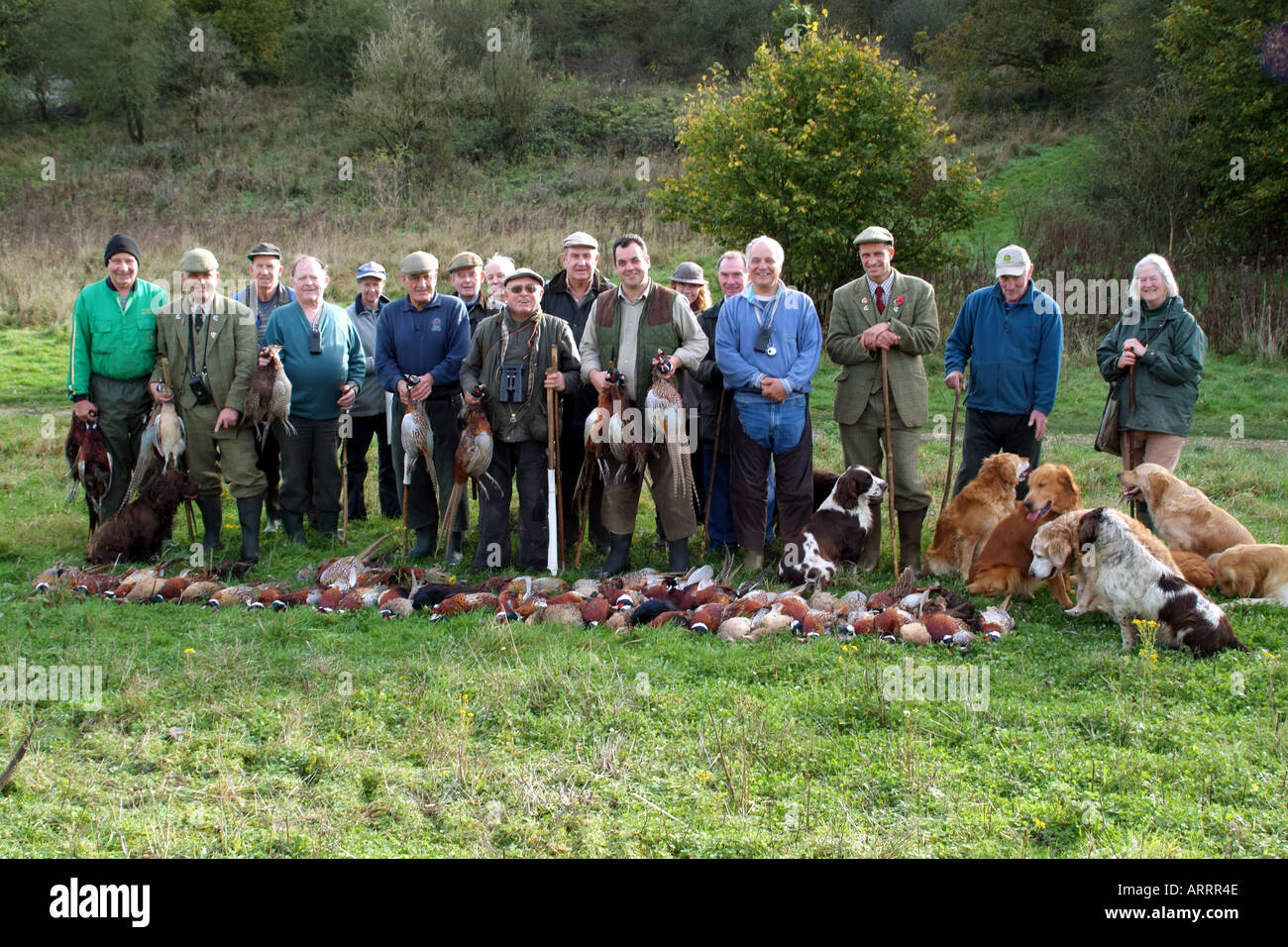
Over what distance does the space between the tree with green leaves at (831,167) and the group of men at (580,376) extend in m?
8.54

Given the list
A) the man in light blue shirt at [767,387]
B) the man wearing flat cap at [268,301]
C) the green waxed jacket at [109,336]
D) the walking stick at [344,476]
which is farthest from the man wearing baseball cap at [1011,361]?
the green waxed jacket at [109,336]

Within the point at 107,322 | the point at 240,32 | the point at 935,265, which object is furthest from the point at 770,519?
the point at 240,32

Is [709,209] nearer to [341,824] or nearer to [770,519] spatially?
[770,519]

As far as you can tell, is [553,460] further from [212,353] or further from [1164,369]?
[1164,369]

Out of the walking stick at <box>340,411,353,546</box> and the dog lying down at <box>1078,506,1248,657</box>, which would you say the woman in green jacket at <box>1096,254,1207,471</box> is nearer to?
the dog lying down at <box>1078,506,1248,657</box>

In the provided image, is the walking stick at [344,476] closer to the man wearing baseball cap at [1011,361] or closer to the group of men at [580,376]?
the group of men at [580,376]

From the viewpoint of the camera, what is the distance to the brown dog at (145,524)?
8.29 m

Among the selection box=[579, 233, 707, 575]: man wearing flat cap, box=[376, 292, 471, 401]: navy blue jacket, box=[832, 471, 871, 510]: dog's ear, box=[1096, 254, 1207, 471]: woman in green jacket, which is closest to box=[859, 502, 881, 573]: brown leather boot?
box=[832, 471, 871, 510]: dog's ear

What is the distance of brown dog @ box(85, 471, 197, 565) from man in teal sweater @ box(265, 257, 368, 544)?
0.85m

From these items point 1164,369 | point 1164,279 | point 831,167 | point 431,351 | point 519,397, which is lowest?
point 519,397

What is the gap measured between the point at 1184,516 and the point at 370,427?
22.9ft

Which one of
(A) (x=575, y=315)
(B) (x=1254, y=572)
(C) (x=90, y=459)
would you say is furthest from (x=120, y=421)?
(B) (x=1254, y=572)

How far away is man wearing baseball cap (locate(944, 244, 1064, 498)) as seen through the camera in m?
7.84

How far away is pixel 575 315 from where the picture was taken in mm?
8492
